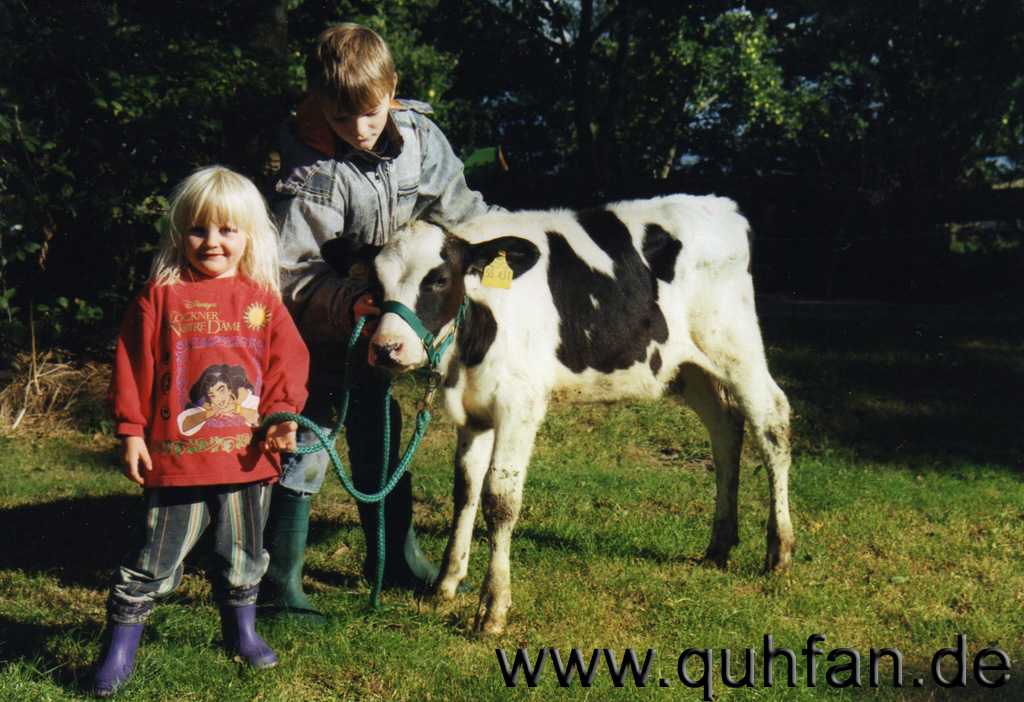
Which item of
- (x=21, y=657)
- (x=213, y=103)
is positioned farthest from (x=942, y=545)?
(x=213, y=103)

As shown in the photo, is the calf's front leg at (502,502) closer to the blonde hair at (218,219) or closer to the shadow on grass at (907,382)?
the blonde hair at (218,219)

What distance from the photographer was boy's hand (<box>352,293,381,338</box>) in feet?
10.7


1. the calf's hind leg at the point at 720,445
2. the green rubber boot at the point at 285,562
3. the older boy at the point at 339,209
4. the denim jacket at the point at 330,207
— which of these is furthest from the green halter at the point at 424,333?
the calf's hind leg at the point at 720,445

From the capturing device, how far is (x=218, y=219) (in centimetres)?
291

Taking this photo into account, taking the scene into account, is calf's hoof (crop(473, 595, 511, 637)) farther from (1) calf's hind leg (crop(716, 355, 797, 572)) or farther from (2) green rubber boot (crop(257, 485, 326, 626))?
(1) calf's hind leg (crop(716, 355, 797, 572))

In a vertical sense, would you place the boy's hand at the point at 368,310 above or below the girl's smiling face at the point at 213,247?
below

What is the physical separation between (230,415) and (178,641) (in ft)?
3.51

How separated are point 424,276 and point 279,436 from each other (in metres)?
0.78

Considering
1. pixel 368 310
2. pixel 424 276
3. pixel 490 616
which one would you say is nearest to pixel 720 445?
pixel 490 616

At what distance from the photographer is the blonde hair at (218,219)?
9.57 ft

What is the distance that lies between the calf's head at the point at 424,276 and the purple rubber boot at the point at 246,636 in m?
1.01

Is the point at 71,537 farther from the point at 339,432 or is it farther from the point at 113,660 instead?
the point at 339,432

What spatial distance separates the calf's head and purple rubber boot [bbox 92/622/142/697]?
45.8 inches

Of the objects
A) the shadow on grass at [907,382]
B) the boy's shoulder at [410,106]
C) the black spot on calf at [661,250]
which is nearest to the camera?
the boy's shoulder at [410,106]
